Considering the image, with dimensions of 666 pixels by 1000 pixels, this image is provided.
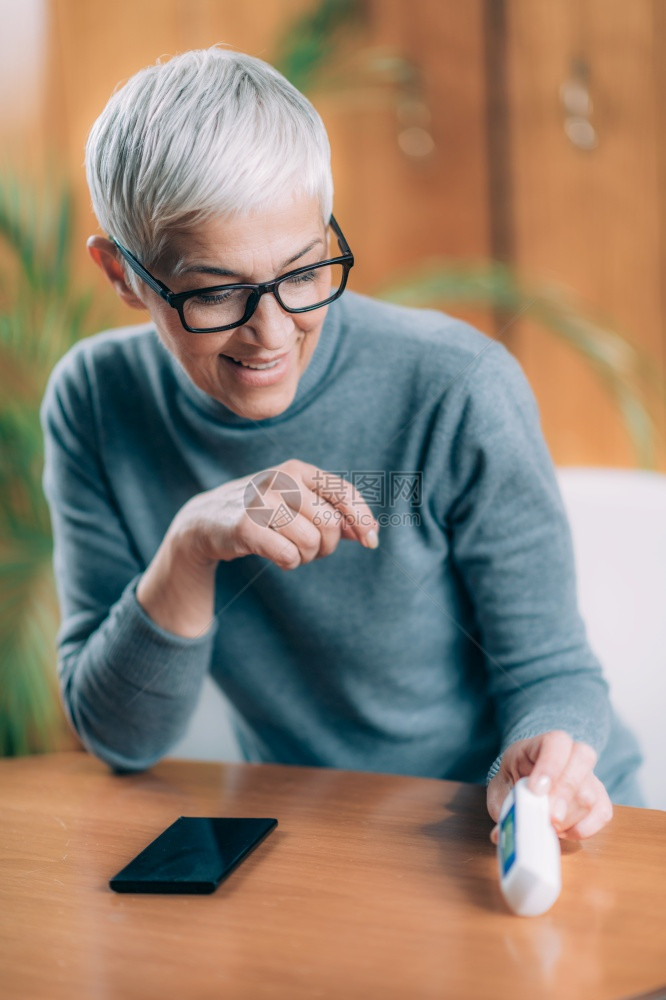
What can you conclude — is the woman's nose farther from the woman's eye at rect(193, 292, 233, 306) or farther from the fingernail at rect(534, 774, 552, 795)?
the fingernail at rect(534, 774, 552, 795)

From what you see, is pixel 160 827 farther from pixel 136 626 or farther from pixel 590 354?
pixel 590 354

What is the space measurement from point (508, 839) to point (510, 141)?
25.7 inches

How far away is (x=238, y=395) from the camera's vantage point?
754mm

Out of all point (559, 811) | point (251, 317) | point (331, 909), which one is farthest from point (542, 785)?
point (251, 317)

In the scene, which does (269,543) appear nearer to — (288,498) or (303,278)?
(288,498)

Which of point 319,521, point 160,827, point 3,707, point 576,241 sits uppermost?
point 576,241

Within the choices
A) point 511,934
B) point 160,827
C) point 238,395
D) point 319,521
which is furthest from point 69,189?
point 511,934

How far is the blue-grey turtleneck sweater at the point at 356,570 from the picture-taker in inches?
30.1

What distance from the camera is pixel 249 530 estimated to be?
0.73m

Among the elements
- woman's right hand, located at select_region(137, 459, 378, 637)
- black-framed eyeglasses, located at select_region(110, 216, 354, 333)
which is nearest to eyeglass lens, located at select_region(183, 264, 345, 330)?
black-framed eyeglasses, located at select_region(110, 216, 354, 333)

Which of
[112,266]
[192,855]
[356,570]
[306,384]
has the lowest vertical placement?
[192,855]

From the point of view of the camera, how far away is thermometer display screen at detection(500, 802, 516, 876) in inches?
21.8

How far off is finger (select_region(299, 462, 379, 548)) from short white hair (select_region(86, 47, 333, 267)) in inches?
7.3

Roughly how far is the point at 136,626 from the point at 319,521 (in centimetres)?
19
